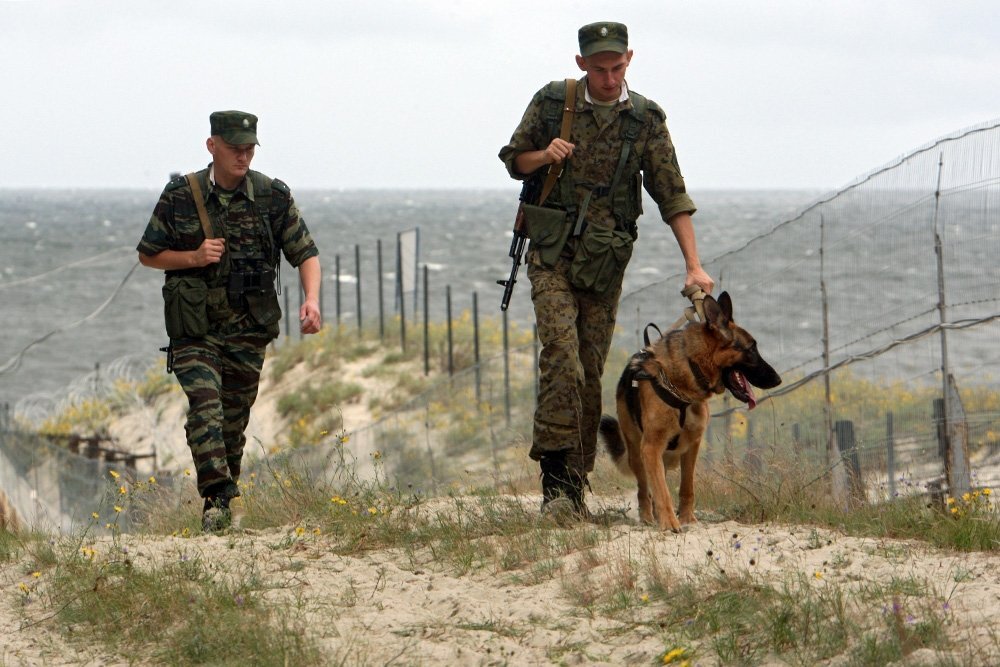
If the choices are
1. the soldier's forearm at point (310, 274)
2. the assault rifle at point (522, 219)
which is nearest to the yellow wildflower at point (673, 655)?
the assault rifle at point (522, 219)

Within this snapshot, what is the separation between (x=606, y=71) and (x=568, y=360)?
1.30 metres

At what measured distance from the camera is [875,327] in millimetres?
9383

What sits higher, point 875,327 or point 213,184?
point 213,184

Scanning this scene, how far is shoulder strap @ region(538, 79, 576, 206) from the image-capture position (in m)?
5.80

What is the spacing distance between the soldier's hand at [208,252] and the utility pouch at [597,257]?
165 cm

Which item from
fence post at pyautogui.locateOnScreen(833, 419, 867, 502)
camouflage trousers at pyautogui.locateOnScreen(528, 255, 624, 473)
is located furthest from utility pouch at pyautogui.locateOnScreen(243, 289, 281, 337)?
fence post at pyautogui.locateOnScreen(833, 419, 867, 502)

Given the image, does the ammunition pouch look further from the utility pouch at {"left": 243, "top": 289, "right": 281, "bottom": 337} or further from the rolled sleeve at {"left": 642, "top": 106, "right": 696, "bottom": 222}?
the rolled sleeve at {"left": 642, "top": 106, "right": 696, "bottom": 222}

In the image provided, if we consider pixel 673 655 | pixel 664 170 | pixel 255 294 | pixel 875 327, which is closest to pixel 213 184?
pixel 255 294

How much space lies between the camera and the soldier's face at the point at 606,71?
5.68 meters

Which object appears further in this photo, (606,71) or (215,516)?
(215,516)

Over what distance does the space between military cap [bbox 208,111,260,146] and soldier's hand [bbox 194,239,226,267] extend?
1.57ft

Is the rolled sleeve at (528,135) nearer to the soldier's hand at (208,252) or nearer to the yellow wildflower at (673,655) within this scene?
the soldier's hand at (208,252)

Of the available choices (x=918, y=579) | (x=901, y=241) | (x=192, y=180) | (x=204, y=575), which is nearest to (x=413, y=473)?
(x=901, y=241)

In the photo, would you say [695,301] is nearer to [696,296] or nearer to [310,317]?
[696,296]
